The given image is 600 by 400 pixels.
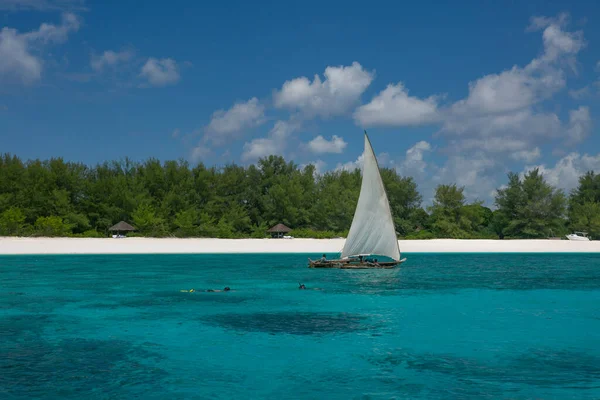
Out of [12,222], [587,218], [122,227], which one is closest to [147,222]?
→ [122,227]

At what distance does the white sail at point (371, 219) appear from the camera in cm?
4159

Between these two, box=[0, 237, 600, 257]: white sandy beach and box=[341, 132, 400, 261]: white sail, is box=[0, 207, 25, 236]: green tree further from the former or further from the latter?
box=[341, 132, 400, 261]: white sail

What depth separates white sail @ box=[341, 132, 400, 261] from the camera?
4159 cm

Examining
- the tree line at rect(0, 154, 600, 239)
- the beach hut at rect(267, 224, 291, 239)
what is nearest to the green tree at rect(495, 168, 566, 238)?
the tree line at rect(0, 154, 600, 239)

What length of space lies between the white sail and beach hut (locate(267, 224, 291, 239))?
4707 centimetres

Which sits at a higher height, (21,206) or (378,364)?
(21,206)

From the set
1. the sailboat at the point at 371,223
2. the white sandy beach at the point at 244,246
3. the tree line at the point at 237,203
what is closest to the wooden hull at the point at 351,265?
the sailboat at the point at 371,223

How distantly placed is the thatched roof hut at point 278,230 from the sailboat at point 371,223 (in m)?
45.9

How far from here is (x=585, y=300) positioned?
29.0 meters

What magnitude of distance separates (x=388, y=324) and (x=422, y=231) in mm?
76510

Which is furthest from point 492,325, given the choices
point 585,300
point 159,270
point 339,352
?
point 159,270

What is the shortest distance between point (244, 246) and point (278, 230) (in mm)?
14868

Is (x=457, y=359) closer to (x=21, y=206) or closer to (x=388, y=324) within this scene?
(x=388, y=324)

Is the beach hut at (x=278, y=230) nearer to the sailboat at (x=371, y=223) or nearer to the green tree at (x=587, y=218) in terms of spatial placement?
the sailboat at (x=371, y=223)
